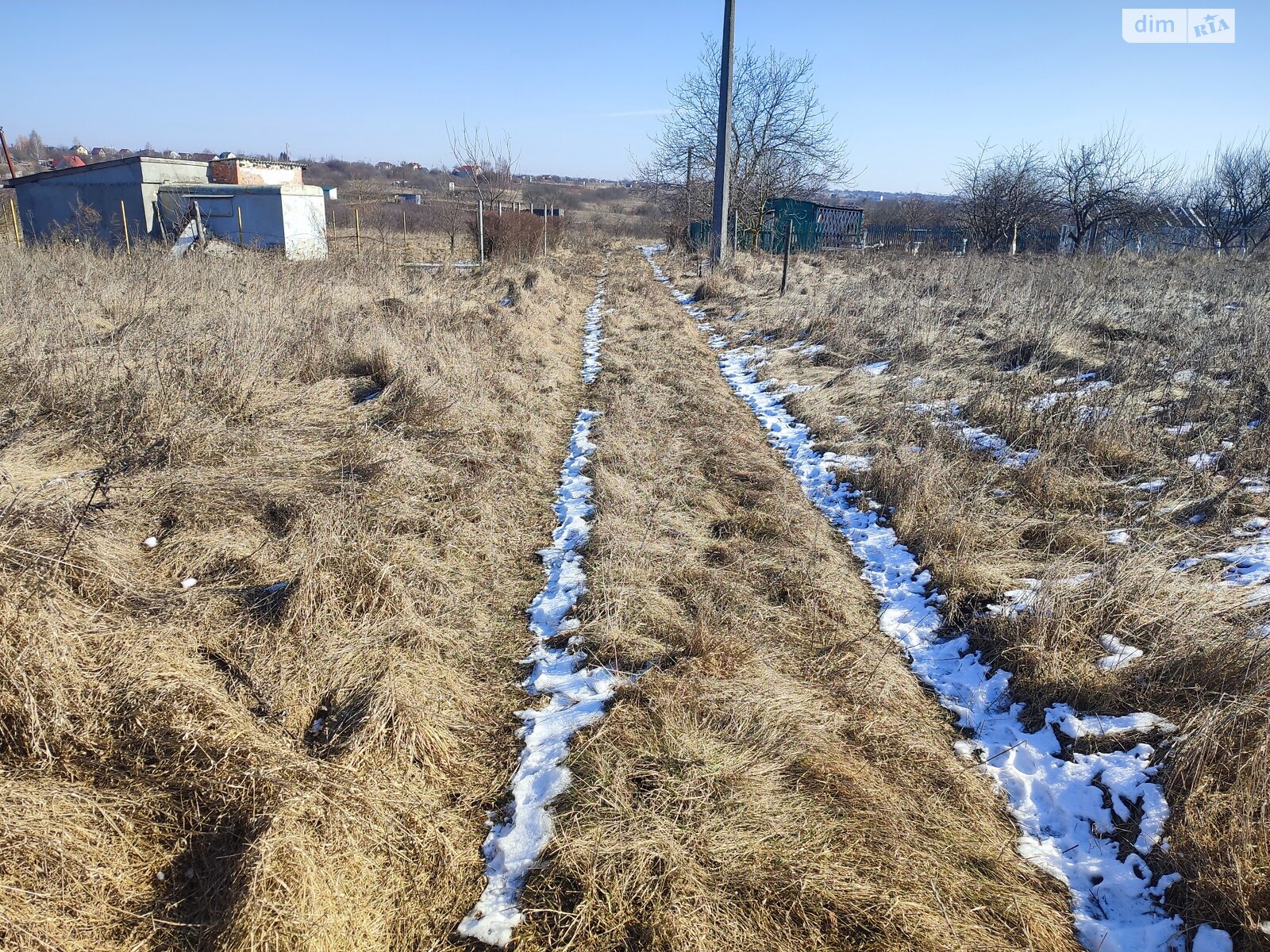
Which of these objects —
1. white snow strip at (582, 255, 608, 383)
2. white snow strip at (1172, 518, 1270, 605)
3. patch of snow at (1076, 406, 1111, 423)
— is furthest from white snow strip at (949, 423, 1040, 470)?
white snow strip at (582, 255, 608, 383)

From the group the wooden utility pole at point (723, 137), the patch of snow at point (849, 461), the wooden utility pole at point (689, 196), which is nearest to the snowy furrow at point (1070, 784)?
the patch of snow at point (849, 461)

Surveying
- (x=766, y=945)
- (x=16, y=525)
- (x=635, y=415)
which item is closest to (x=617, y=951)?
(x=766, y=945)

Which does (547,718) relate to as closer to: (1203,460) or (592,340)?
(1203,460)

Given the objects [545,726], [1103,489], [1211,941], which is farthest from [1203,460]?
[545,726]

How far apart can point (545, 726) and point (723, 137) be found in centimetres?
1781

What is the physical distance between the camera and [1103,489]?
200 inches

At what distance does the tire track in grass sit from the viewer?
7.41 feet

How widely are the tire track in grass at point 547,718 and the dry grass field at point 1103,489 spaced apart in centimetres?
202

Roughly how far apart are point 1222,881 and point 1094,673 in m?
1.16

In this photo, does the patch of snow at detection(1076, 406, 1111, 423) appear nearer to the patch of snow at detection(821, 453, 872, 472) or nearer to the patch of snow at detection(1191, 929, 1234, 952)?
the patch of snow at detection(821, 453, 872, 472)

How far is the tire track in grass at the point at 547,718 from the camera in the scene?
2258 millimetres

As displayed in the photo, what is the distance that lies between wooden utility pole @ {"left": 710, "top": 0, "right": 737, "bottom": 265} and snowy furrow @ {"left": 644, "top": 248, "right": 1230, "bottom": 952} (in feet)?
52.5

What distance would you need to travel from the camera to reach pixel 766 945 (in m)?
2.09

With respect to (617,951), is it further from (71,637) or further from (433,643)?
(71,637)
